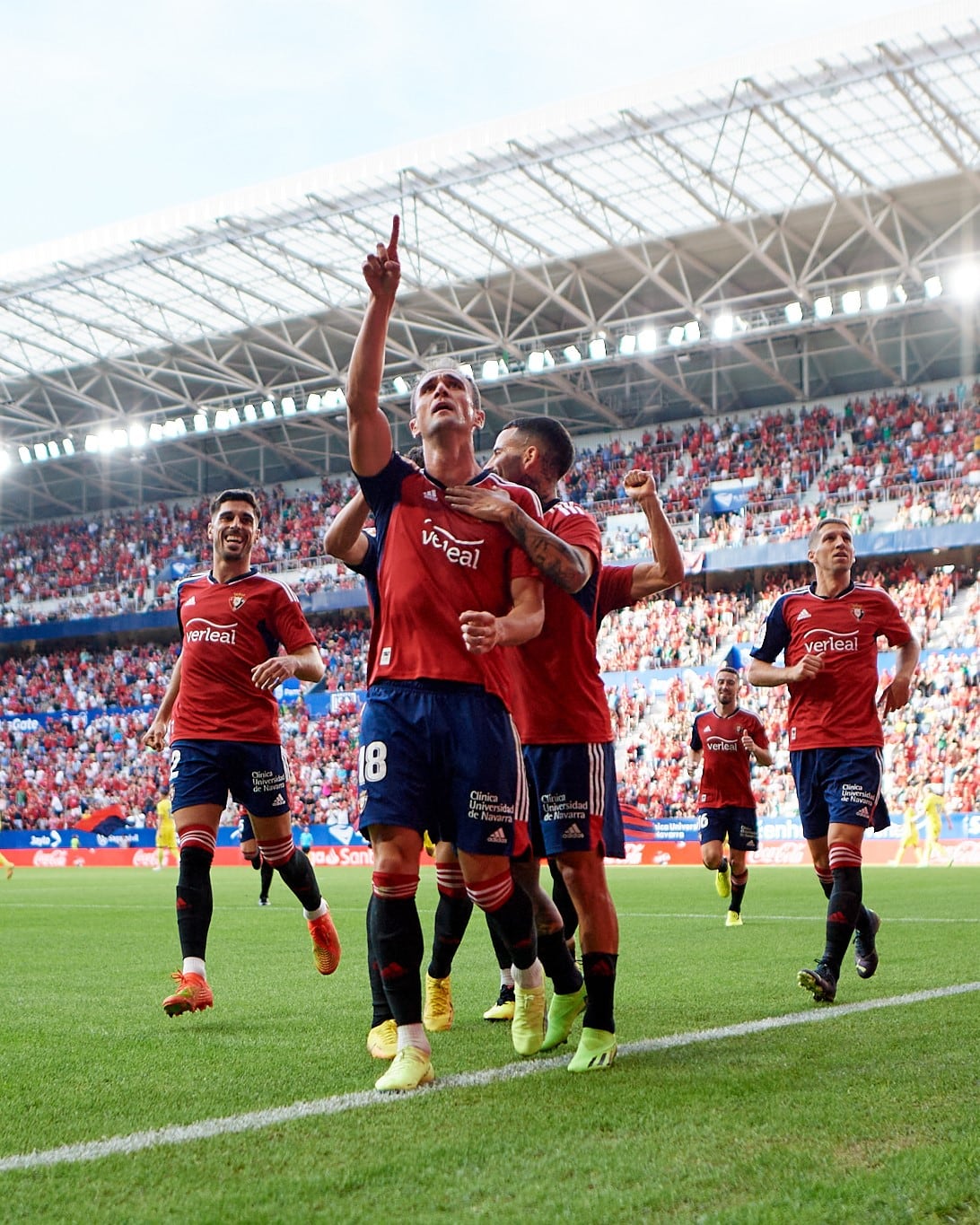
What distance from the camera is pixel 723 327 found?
114ft

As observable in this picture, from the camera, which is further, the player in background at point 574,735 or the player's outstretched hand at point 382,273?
the player in background at point 574,735

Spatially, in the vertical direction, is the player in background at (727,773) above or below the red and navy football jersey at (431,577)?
below

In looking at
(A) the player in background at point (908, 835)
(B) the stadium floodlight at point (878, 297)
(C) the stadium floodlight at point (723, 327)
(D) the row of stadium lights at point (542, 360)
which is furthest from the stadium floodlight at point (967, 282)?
(A) the player in background at point (908, 835)

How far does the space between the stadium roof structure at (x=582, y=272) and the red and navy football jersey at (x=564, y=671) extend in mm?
23174

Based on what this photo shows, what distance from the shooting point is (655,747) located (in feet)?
105

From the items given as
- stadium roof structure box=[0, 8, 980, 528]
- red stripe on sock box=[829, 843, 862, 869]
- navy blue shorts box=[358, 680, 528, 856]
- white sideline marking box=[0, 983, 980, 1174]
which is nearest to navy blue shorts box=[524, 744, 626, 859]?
navy blue shorts box=[358, 680, 528, 856]

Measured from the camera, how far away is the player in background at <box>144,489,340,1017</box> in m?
6.71

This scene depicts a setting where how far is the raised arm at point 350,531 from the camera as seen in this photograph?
466cm

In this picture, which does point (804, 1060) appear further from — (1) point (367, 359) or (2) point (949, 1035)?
(1) point (367, 359)

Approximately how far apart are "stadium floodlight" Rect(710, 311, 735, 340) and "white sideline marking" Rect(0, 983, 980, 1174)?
3070 cm

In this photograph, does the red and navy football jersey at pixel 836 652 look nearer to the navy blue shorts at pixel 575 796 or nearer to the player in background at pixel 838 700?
the player in background at pixel 838 700

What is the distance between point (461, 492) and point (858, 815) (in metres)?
3.32

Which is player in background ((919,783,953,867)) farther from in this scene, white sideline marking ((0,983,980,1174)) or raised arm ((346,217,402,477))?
raised arm ((346,217,402,477))

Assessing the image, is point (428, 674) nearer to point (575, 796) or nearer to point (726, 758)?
point (575, 796)
